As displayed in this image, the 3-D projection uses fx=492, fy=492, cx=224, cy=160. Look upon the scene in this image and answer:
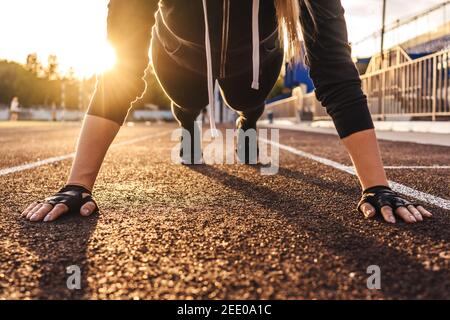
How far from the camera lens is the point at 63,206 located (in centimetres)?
204

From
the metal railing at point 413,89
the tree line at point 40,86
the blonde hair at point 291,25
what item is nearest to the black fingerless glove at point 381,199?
the blonde hair at point 291,25

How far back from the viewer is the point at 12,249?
62.0 inches

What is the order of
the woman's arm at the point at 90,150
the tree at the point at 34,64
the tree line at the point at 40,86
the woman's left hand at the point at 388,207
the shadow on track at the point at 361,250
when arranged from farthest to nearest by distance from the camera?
the tree at the point at 34,64 → the tree line at the point at 40,86 → the woman's arm at the point at 90,150 → the woman's left hand at the point at 388,207 → the shadow on track at the point at 361,250

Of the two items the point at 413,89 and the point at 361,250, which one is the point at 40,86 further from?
the point at 361,250

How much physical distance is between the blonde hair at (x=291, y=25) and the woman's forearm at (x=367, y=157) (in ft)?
1.77

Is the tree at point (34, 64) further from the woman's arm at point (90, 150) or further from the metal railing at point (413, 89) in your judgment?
the woman's arm at point (90, 150)

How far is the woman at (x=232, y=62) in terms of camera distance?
2113 millimetres

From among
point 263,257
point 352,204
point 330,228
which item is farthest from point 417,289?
point 352,204

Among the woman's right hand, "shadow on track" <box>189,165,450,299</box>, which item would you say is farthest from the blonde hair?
the woman's right hand

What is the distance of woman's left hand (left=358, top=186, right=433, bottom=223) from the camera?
6.27 ft

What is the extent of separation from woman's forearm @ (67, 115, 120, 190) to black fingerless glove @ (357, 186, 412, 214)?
119 centimetres
